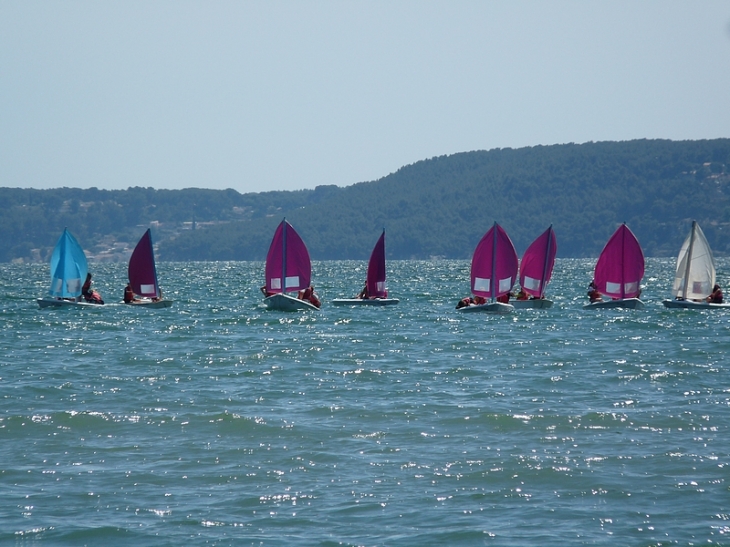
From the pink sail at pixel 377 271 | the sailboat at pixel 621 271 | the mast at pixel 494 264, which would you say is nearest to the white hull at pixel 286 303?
the pink sail at pixel 377 271

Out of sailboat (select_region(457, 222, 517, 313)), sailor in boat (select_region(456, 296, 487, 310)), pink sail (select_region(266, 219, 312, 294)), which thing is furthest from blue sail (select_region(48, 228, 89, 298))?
sailboat (select_region(457, 222, 517, 313))

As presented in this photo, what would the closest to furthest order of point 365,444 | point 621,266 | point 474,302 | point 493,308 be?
point 365,444, point 493,308, point 621,266, point 474,302

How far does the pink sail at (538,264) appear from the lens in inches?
1432

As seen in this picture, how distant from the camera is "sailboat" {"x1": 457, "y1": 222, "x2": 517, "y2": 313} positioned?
114ft

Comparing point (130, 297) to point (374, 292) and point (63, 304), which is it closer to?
point (63, 304)

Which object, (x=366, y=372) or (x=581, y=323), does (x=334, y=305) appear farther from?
(x=366, y=372)

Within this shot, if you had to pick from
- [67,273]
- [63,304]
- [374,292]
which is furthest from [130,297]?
[374,292]

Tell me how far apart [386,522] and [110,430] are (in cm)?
562

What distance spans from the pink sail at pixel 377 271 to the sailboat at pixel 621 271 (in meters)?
7.85

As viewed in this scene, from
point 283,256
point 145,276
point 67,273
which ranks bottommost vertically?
Answer: point 145,276

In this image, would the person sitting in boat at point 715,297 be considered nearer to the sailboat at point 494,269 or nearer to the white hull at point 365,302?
the sailboat at point 494,269

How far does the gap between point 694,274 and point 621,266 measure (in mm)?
2479

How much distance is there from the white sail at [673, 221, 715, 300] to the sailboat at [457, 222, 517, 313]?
566cm

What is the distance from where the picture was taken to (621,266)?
117ft
